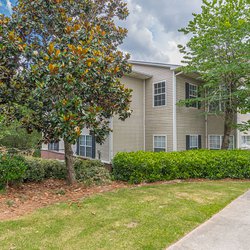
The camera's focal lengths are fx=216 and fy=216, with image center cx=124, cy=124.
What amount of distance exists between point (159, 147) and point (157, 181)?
3917 mm

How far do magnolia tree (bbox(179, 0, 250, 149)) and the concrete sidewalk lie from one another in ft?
23.2

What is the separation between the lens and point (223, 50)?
424 inches

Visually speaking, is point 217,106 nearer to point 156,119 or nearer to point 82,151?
point 156,119

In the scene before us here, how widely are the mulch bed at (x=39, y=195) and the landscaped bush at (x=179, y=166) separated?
341mm

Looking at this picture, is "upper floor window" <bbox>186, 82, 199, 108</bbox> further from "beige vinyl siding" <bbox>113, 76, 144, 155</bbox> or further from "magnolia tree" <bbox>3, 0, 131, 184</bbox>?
"magnolia tree" <bbox>3, 0, 131, 184</bbox>

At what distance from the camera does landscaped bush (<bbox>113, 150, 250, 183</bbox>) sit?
27.3 ft

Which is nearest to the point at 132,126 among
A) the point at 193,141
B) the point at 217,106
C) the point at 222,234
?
the point at 193,141

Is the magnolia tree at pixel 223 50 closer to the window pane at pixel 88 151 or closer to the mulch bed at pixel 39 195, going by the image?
the mulch bed at pixel 39 195

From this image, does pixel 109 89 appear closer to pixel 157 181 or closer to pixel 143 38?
pixel 157 181

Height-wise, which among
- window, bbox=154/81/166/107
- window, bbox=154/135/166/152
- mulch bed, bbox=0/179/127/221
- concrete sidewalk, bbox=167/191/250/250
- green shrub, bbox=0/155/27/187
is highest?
window, bbox=154/81/166/107

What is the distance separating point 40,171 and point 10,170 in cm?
164

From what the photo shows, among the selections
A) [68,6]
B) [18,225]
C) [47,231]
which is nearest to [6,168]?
[18,225]

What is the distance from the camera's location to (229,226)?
14.0ft

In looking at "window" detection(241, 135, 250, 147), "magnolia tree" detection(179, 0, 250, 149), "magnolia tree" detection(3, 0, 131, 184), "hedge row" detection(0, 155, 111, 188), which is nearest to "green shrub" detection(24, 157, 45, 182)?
"hedge row" detection(0, 155, 111, 188)
